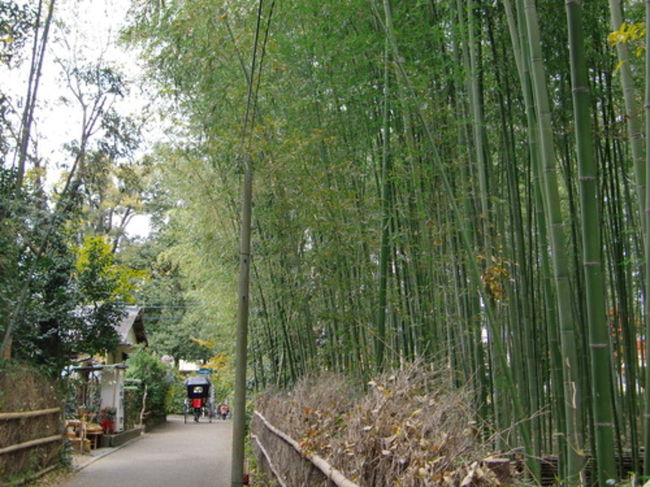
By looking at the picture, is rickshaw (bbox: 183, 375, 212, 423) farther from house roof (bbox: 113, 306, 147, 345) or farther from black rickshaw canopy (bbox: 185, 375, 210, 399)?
house roof (bbox: 113, 306, 147, 345)

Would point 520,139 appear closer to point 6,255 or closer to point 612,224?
point 612,224

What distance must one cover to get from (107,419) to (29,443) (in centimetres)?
507

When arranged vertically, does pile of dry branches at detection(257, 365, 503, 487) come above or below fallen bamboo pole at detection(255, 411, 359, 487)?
above

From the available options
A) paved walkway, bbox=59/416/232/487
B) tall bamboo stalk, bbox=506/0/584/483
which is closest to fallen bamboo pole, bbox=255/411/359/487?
tall bamboo stalk, bbox=506/0/584/483

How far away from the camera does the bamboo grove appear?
10.5 feet

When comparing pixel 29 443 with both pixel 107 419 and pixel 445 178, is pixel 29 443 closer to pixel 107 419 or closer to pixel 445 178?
pixel 107 419

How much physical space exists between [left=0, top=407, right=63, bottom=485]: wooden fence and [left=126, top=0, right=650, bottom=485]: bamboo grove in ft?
9.56

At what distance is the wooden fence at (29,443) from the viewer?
6.89 meters

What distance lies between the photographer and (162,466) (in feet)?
30.5

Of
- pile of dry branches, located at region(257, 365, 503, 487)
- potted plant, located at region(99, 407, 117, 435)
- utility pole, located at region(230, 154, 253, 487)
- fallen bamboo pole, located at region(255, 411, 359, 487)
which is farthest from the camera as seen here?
potted plant, located at region(99, 407, 117, 435)

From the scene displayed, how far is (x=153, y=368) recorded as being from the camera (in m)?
18.3

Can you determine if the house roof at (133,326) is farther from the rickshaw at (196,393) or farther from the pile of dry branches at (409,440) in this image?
the pile of dry branches at (409,440)

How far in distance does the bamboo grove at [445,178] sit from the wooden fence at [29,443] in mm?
2913

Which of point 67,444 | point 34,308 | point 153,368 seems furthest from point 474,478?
point 153,368
